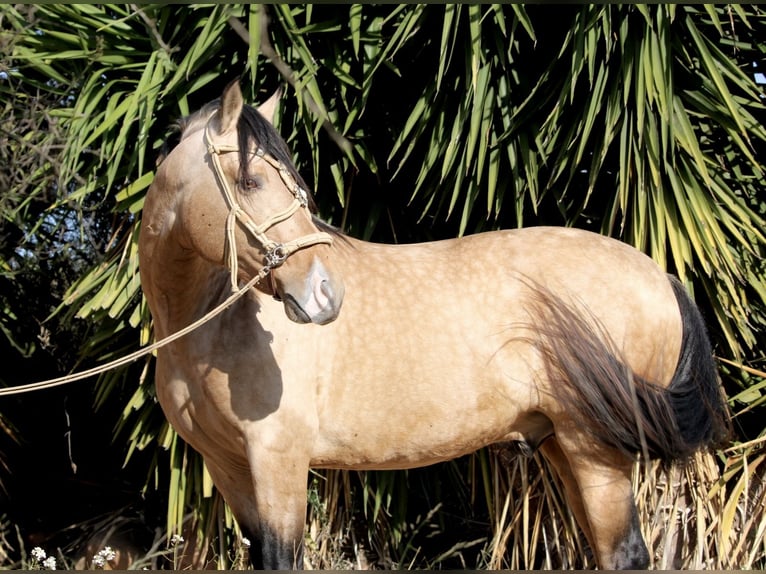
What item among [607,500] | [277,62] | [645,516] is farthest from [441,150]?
[277,62]

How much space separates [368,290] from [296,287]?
0.62m

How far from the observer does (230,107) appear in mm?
2494

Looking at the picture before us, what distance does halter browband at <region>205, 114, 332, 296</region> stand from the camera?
2.44 m

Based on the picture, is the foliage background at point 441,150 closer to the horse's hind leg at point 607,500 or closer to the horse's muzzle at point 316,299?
the horse's hind leg at point 607,500

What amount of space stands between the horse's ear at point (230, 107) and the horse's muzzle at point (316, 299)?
1.66ft

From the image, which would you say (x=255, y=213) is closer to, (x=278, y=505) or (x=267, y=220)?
(x=267, y=220)

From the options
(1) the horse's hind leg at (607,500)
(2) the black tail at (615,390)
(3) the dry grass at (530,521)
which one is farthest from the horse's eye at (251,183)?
(3) the dry grass at (530,521)

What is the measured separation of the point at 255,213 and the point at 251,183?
0.30 ft

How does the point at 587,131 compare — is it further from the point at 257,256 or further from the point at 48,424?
the point at 48,424

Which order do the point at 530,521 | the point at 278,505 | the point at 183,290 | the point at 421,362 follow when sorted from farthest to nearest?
the point at 530,521 < the point at 421,362 < the point at 183,290 < the point at 278,505

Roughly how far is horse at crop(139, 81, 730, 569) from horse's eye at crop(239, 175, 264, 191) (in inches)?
4.7

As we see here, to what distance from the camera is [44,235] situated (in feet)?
15.4

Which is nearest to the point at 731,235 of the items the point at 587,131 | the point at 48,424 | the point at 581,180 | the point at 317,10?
the point at 581,180

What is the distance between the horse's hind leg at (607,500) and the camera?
2980 millimetres
